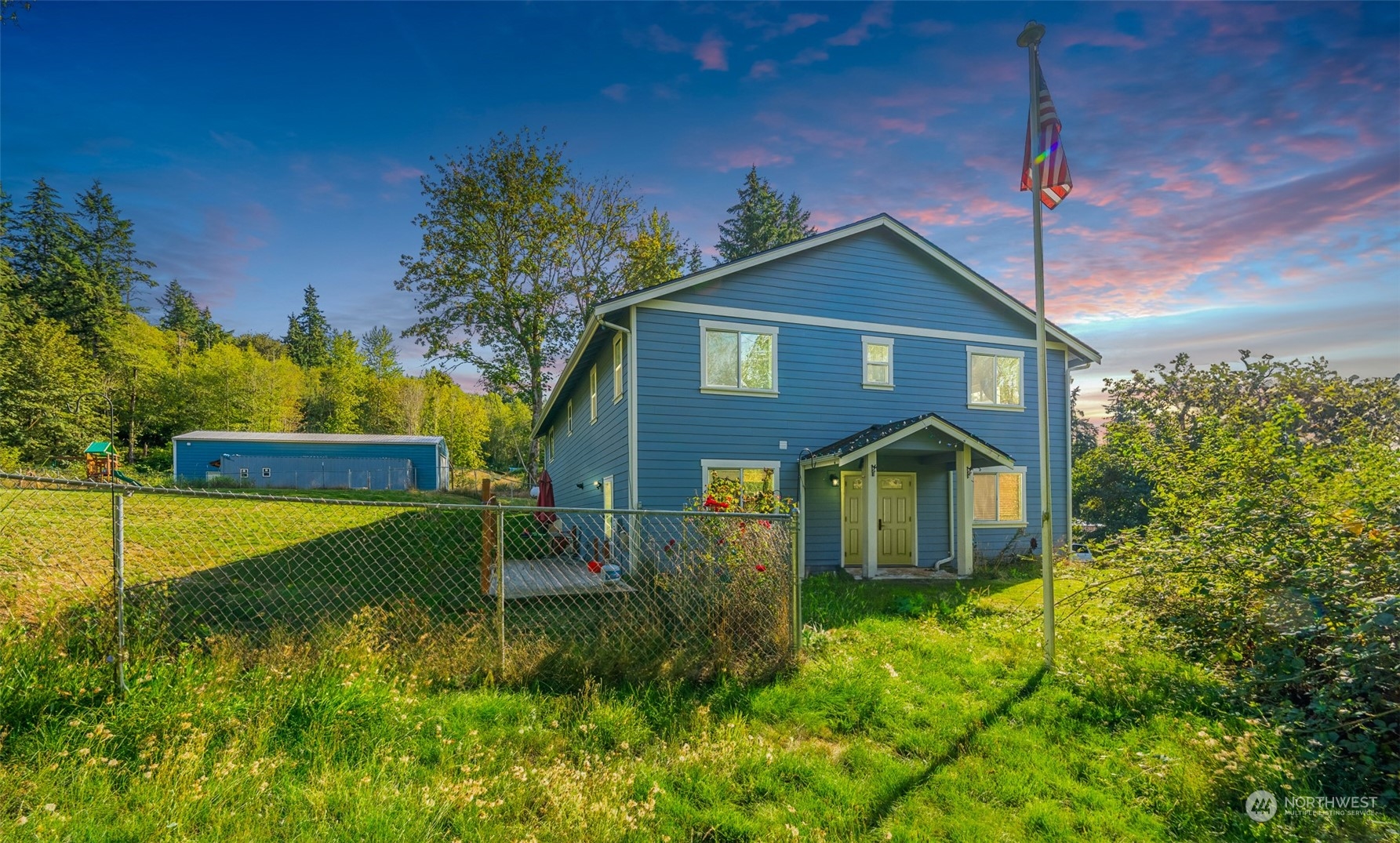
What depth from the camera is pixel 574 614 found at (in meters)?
5.34

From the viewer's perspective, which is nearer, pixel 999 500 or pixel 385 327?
pixel 999 500

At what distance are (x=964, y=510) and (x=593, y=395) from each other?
28.9 feet

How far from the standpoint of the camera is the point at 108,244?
37625 mm

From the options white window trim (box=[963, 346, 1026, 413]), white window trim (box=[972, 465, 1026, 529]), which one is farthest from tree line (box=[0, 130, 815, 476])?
white window trim (box=[972, 465, 1026, 529])

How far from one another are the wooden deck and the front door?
5.41 meters

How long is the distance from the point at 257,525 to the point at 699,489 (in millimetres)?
9871

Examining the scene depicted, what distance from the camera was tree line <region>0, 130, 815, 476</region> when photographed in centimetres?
2233

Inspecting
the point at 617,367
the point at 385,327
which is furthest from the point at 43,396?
the point at 617,367

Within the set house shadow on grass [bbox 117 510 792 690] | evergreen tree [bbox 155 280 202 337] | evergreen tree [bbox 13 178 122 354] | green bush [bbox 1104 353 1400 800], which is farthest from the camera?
evergreen tree [bbox 155 280 202 337]

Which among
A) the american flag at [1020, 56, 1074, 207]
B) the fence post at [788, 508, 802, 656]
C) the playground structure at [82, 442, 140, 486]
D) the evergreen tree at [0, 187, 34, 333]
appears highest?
the evergreen tree at [0, 187, 34, 333]

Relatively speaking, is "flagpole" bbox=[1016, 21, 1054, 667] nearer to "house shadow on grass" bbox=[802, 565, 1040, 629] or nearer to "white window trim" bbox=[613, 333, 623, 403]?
"house shadow on grass" bbox=[802, 565, 1040, 629]

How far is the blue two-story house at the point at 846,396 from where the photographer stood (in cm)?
1057

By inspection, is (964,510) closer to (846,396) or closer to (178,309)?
(846,396)

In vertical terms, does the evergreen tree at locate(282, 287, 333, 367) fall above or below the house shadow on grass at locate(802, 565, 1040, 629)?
above
